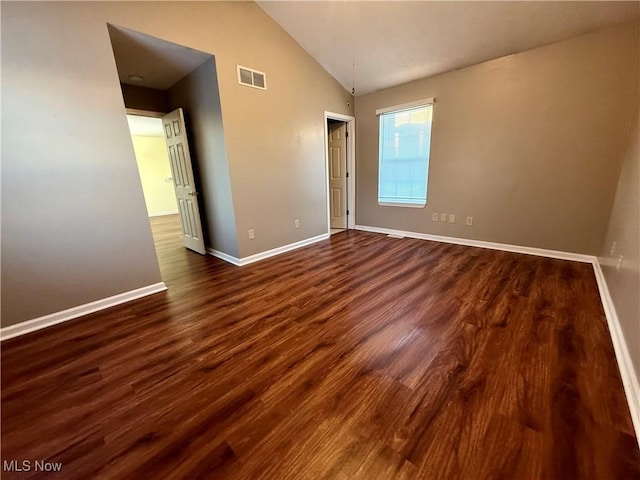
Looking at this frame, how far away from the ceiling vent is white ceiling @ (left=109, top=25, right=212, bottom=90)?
356 mm

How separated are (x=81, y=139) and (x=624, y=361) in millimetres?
4095

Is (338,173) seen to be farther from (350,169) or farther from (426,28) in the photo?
(426,28)

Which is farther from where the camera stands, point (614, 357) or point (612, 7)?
point (612, 7)

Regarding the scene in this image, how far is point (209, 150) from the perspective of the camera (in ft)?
10.9

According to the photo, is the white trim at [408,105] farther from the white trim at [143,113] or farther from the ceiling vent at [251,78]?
the white trim at [143,113]

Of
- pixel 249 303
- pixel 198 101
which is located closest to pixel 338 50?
pixel 198 101

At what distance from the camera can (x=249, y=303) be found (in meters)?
2.38

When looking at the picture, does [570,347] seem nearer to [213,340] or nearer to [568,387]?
[568,387]

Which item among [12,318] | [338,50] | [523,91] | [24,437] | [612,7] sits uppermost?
[338,50]

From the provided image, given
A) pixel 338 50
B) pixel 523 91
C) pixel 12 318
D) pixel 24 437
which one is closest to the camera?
pixel 24 437

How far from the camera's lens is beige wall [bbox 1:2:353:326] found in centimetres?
190

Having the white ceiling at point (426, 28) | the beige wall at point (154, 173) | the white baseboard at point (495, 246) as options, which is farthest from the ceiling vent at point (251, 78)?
the beige wall at point (154, 173)

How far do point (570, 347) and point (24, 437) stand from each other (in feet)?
10.1

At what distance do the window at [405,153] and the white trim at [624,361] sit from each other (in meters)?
2.50
